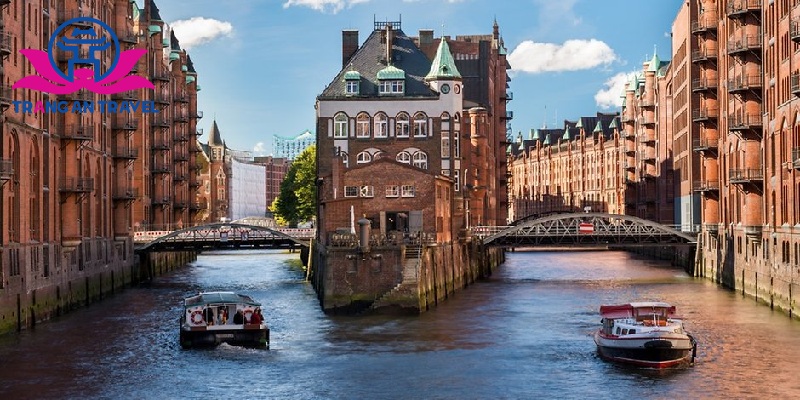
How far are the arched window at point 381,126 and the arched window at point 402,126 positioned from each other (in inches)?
36.0

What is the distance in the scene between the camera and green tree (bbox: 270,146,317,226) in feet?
502

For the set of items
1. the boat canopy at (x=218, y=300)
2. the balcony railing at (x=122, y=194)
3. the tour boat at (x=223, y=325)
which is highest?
the balcony railing at (x=122, y=194)

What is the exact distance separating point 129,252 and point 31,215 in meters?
35.9

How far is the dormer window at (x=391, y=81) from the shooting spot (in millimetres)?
103625

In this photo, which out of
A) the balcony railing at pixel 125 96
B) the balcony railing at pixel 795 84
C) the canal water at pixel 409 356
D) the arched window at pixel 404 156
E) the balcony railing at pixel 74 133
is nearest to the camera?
the canal water at pixel 409 356

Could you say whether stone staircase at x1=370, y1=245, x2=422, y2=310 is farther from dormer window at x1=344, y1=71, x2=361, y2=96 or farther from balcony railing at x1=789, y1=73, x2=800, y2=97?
dormer window at x1=344, y1=71, x2=361, y2=96

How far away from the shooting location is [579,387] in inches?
1906

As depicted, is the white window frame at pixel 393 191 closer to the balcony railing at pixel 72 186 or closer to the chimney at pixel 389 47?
the balcony railing at pixel 72 186

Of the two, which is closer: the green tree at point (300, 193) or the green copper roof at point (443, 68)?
the green copper roof at point (443, 68)

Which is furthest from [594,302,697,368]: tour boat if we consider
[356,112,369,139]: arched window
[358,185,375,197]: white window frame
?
[356,112,369,139]: arched window

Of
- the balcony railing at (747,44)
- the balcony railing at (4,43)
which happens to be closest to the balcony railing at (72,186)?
the balcony railing at (4,43)

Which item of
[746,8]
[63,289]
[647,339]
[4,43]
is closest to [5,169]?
[4,43]

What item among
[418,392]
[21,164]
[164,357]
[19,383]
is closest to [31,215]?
[21,164]

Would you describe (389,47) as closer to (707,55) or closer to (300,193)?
(707,55)
